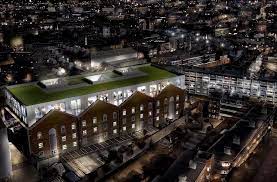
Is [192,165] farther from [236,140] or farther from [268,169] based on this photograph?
[268,169]

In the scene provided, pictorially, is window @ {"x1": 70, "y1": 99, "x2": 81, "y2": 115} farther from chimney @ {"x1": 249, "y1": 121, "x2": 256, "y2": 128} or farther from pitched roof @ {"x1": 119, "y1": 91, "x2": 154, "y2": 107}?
Answer: chimney @ {"x1": 249, "y1": 121, "x2": 256, "y2": 128}

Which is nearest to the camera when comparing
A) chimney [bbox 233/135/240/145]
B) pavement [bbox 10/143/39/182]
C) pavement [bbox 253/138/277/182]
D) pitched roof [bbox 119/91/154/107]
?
pavement [bbox 10/143/39/182]

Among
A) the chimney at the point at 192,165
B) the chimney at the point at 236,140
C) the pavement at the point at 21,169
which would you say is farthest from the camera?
the chimney at the point at 236,140

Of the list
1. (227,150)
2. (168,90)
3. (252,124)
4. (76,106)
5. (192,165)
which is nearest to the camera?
(192,165)

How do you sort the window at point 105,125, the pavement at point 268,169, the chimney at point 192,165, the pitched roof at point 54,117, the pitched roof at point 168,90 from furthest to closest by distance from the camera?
the pitched roof at point 168,90, the window at point 105,125, the pitched roof at point 54,117, the pavement at point 268,169, the chimney at point 192,165

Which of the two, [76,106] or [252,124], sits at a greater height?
[76,106]

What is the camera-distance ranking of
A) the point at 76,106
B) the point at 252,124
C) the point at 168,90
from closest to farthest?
the point at 76,106, the point at 252,124, the point at 168,90

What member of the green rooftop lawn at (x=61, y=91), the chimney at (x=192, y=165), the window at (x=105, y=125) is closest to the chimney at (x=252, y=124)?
the green rooftop lawn at (x=61, y=91)

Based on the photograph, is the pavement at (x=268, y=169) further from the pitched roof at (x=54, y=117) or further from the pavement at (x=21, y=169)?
the pavement at (x=21, y=169)

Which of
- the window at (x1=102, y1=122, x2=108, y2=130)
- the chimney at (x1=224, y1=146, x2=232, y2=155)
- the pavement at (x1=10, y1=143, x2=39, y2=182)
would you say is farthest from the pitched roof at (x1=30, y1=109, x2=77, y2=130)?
the chimney at (x1=224, y1=146, x2=232, y2=155)

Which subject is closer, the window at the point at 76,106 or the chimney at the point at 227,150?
the chimney at the point at 227,150

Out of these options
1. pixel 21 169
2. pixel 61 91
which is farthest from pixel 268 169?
pixel 21 169
